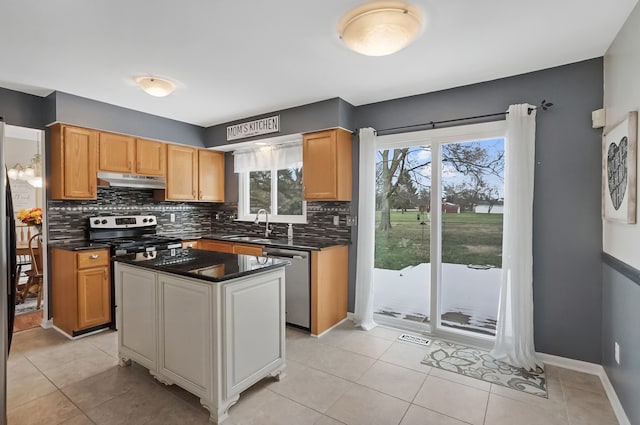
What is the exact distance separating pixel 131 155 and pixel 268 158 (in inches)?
66.5

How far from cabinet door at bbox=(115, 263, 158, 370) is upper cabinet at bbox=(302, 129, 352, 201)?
1909 mm

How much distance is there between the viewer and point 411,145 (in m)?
3.42

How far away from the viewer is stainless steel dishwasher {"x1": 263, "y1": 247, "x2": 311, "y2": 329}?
3.33 metres

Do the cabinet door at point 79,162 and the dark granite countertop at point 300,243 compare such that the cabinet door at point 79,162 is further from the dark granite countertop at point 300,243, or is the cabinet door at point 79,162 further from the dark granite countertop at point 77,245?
the dark granite countertop at point 300,243

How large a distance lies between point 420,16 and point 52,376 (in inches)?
145

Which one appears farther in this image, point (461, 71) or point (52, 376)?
point (461, 71)

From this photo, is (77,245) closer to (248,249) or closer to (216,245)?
(216,245)

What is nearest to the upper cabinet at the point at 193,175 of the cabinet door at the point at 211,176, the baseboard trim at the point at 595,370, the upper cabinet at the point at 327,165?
the cabinet door at the point at 211,176

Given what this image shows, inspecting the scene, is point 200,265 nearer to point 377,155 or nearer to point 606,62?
point 377,155

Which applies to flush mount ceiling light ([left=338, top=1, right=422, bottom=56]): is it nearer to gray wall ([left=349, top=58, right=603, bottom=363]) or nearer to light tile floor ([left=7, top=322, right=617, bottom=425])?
gray wall ([left=349, top=58, right=603, bottom=363])

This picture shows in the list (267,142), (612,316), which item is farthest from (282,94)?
(612,316)

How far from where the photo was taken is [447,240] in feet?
10.5

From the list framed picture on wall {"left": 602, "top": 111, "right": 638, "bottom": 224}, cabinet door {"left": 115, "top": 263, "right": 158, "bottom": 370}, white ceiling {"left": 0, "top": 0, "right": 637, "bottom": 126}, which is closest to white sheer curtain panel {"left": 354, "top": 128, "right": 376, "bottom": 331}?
white ceiling {"left": 0, "top": 0, "right": 637, "bottom": 126}

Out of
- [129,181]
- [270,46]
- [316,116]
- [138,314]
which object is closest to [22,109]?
[129,181]
